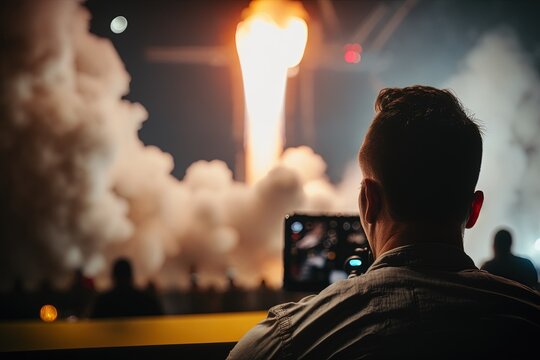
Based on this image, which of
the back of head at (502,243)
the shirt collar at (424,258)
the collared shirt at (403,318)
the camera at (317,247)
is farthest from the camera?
the back of head at (502,243)

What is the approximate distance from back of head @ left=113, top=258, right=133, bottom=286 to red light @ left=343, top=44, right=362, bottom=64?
2048 cm

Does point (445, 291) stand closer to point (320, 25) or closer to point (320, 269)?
point (320, 269)

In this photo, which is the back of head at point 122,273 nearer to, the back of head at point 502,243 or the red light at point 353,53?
the back of head at point 502,243

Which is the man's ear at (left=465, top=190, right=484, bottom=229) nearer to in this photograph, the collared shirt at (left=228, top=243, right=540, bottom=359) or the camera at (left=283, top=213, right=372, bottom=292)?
the collared shirt at (left=228, top=243, right=540, bottom=359)

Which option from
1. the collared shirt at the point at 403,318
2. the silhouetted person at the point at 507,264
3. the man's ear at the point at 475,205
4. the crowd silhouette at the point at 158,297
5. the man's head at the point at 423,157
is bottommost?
the crowd silhouette at the point at 158,297

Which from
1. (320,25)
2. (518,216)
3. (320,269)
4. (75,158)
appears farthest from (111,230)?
(320,269)

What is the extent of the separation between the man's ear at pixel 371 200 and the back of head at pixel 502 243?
142 inches

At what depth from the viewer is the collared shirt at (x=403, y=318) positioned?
1.04 metres

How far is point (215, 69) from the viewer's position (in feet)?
91.6

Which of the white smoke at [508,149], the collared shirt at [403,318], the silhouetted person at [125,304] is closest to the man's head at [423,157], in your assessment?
the collared shirt at [403,318]

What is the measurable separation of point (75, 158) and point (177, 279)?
9.41m

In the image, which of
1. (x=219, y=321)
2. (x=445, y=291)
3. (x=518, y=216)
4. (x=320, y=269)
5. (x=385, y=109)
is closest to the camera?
(x=445, y=291)

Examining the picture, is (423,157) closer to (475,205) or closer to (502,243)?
(475,205)

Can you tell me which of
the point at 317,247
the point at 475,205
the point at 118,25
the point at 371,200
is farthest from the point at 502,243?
the point at 118,25
